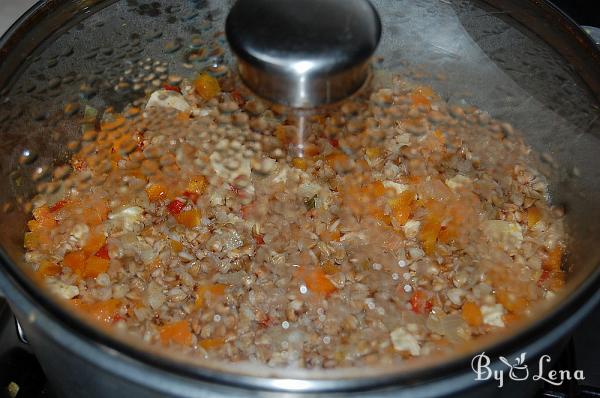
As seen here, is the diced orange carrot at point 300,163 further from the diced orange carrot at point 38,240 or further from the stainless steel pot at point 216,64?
the diced orange carrot at point 38,240

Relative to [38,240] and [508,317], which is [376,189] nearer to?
[508,317]

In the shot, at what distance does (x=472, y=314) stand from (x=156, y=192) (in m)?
0.51

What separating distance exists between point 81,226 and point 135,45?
298 mm

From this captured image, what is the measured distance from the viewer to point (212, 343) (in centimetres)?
88

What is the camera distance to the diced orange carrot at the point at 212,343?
875mm

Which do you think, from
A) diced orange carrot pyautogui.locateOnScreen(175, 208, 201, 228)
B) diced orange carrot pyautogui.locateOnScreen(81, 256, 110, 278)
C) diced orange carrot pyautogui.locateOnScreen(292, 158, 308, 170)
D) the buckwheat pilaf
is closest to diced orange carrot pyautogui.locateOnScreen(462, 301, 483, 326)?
the buckwheat pilaf

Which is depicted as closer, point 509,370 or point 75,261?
point 509,370

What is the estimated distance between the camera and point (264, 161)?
38.1 inches

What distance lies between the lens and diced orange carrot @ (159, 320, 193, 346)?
2.87 feet

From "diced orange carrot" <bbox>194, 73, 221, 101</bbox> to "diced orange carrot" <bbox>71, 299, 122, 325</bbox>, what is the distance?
354 mm

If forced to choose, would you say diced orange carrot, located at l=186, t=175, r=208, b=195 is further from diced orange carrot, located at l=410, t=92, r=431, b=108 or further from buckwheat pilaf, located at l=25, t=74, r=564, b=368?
diced orange carrot, located at l=410, t=92, r=431, b=108

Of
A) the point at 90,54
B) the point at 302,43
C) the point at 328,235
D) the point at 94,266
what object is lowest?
the point at 94,266

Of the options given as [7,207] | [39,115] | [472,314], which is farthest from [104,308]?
[472,314]

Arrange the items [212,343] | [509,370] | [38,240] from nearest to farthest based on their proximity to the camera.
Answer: [509,370]
[212,343]
[38,240]
